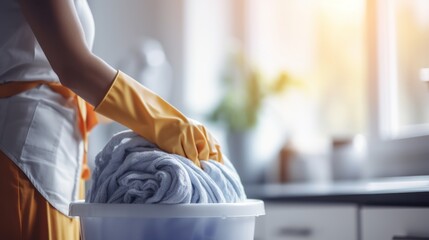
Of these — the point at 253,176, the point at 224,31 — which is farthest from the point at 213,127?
the point at 224,31

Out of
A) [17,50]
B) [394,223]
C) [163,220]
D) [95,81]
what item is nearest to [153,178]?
[163,220]

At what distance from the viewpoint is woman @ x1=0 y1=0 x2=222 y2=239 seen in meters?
0.98

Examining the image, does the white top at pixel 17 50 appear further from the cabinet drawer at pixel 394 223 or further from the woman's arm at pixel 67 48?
the cabinet drawer at pixel 394 223

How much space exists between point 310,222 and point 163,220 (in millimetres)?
890

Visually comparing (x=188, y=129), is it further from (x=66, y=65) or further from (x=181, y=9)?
(x=181, y=9)

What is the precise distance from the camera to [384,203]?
1372mm

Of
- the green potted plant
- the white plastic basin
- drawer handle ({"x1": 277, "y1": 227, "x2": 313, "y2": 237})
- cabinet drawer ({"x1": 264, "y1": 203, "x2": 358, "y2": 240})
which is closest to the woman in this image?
the white plastic basin

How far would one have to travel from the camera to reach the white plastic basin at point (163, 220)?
887 mm

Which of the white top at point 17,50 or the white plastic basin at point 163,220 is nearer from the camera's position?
the white plastic basin at point 163,220

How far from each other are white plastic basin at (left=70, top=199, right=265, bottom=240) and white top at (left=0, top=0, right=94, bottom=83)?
0.28 meters

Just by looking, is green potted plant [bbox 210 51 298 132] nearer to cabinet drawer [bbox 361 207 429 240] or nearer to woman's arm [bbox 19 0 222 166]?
cabinet drawer [bbox 361 207 429 240]

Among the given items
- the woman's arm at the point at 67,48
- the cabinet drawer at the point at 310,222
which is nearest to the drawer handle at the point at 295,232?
the cabinet drawer at the point at 310,222

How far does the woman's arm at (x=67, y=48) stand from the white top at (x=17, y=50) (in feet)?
0.28

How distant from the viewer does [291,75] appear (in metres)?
2.53
